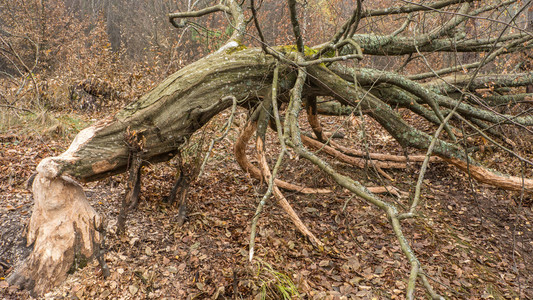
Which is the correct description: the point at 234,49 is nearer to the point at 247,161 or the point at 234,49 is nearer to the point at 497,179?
the point at 247,161

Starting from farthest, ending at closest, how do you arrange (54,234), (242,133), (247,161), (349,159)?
1. (349,159)
2. (247,161)
3. (242,133)
4. (54,234)

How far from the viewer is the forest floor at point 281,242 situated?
299 centimetres

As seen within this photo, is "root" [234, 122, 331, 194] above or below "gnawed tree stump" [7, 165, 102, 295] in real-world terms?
above

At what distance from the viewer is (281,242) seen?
12.1ft

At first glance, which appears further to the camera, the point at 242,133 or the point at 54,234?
the point at 242,133

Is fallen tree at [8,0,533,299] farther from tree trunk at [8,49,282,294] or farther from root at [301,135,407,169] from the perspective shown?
root at [301,135,407,169]

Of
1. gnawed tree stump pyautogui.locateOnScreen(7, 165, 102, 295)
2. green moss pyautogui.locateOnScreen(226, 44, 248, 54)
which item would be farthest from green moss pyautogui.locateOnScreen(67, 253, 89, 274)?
green moss pyautogui.locateOnScreen(226, 44, 248, 54)

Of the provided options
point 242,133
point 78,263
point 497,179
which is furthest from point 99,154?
point 497,179

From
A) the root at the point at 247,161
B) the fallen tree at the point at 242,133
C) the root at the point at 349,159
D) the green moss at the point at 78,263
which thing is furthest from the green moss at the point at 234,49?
the green moss at the point at 78,263

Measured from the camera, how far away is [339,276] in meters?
3.36

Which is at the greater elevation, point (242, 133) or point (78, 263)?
point (242, 133)

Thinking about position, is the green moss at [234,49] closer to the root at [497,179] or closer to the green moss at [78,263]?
the green moss at [78,263]

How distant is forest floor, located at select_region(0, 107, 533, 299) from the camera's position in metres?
2.99

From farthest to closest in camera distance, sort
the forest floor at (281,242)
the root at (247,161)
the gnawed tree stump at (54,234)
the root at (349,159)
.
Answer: the root at (349,159)
the root at (247,161)
the forest floor at (281,242)
the gnawed tree stump at (54,234)
